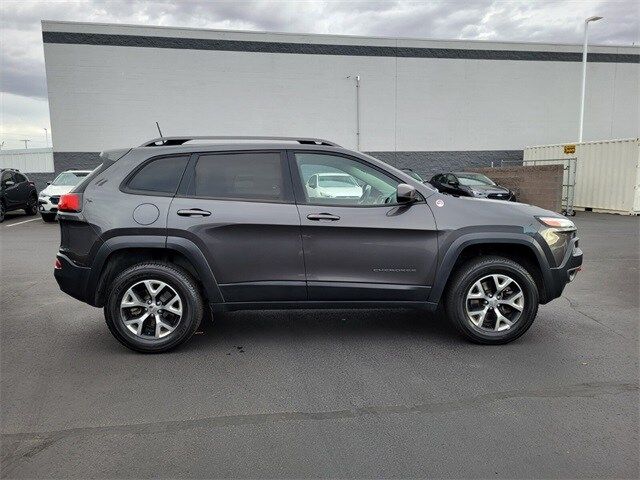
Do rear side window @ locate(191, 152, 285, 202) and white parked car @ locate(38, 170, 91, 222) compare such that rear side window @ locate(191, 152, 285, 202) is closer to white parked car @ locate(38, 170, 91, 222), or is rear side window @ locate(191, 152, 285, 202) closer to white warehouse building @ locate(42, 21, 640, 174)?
white parked car @ locate(38, 170, 91, 222)

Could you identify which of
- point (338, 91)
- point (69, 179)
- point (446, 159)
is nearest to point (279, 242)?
point (69, 179)

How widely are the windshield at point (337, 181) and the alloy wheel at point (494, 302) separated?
4.75ft

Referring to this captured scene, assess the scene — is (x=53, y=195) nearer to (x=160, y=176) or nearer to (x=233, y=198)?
(x=160, y=176)

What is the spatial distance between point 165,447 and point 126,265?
1.93 meters

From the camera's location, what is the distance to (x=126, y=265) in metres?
4.23

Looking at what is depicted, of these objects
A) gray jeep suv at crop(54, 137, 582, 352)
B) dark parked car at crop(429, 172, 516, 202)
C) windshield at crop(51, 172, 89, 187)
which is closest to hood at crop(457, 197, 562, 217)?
gray jeep suv at crop(54, 137, 582, 352)

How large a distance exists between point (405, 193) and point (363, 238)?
526 mm

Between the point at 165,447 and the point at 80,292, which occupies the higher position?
the point at 80,292

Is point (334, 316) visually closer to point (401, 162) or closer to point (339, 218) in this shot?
point (339, 218)

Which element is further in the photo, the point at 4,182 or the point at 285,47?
the point at 285,47

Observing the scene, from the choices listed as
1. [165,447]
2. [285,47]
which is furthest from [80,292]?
[285,47]

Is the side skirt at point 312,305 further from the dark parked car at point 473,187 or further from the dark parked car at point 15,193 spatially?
the dark parked car at point 15,193

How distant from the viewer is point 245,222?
4035mm

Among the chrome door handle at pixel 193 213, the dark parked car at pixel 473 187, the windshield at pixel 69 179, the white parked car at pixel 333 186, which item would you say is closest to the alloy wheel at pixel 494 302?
the white parked car at pixel 333 186
